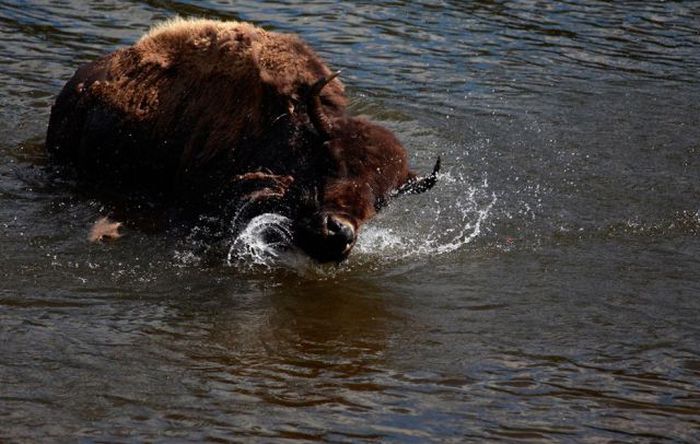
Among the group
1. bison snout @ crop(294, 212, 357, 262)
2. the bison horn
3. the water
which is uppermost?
the bison horn

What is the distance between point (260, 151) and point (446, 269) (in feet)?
4.63

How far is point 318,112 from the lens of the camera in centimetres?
690

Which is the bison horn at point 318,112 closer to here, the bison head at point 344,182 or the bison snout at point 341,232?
the bison head at point 344,182

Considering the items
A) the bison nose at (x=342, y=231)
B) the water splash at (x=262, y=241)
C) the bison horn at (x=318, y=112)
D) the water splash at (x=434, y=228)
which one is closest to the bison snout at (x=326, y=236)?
the bison nose at (x=342, y=231)

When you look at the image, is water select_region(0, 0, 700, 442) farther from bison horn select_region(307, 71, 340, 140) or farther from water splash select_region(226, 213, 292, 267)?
bison horn select_region(307, 71, 340, 140)

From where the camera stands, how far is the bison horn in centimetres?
682

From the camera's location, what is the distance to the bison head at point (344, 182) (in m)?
6.43

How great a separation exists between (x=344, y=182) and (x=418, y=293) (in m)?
0.81

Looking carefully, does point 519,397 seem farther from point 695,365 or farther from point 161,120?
point 161,120

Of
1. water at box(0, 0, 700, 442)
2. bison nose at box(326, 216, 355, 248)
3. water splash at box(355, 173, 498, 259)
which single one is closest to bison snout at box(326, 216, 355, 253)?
bison nose at box(326, 216, 355, 248)

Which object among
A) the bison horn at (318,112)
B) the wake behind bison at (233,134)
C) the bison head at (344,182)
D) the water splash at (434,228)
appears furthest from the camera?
the water splash at (434,228)

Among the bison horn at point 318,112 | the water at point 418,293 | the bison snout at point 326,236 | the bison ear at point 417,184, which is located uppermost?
the bison horn at point 318,112

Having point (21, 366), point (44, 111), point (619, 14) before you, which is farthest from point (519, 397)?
point (619, 14)

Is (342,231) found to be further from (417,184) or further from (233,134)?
(233,134)
